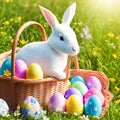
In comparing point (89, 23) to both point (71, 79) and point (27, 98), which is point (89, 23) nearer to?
point (71, 79)

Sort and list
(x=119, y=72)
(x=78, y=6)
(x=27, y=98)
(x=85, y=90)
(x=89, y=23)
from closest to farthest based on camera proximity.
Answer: (x=27, y=98)
(x=85, y=90)
(x=119, y=72)
(x=89, y=23)
(x=78, y=6)

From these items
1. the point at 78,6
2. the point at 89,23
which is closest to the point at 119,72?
the point at 89,23

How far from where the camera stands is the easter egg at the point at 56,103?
13.2ft

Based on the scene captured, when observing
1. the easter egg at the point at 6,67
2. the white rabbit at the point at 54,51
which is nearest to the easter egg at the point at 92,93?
the white rabbit at the point at 54,51

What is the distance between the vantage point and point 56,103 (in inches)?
158

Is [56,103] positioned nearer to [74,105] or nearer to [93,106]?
[74,105]

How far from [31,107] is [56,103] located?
0.21 meters

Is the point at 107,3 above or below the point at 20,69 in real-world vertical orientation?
above

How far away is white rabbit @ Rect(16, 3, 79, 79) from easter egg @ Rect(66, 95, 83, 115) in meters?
0.17

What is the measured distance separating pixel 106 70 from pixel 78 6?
51.9 inches

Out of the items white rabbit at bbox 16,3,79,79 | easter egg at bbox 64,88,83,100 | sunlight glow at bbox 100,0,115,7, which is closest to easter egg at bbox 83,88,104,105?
easter egg at bbox 64,88,83,100

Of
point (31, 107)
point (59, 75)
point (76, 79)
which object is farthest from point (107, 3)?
point (31, 107)

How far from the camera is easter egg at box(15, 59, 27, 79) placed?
4035 mm

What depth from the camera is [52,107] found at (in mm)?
4039
